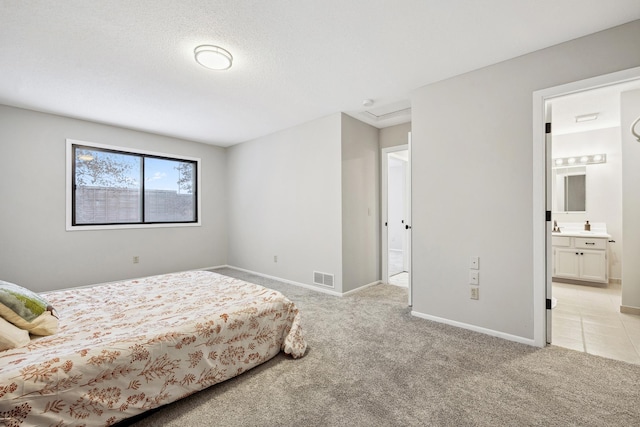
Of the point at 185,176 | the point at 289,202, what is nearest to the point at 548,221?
the point at 289,202

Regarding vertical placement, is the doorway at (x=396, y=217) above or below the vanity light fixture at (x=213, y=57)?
below

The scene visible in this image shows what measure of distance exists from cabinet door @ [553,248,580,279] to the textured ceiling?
353 centimetres

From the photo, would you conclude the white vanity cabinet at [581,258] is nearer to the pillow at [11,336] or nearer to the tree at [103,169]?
the pillow at [11,336]

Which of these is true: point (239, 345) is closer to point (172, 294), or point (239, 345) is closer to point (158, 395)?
point (158, 395)

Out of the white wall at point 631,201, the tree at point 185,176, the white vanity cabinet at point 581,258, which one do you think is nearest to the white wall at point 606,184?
the white vanity cabinet at point 581,258

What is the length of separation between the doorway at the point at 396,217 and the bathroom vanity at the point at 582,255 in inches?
92.2

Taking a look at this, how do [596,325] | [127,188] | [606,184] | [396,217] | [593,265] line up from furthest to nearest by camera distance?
[396,217]
[127,188]
[606,184]
[593,265]
[596,325]

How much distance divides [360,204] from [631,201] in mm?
3082

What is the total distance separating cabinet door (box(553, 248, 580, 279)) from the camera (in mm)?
4332

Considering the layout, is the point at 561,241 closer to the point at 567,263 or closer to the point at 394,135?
the point at 567,263

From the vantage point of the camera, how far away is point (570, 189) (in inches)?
194

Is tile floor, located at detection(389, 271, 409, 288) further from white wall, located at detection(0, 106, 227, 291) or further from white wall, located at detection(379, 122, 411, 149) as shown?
white wall, located at detection(0, 106, 227, 291)

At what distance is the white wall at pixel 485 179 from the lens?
2377mm

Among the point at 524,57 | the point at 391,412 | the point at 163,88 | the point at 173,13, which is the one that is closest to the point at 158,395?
the point at 391,412
